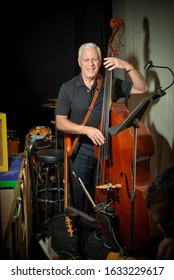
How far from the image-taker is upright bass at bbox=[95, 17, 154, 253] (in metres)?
2.29

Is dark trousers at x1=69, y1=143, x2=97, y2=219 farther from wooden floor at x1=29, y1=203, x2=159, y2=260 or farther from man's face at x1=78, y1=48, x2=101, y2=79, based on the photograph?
man's face at x1=78, y1=48, x2=101, y2=79

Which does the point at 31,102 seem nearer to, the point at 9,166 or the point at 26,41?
the point at 26,41

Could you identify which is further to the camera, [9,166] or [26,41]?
[26,41]

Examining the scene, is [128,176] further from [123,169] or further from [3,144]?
[3,144]

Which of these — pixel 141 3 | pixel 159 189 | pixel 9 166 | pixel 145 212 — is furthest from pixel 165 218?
pixel 141 3

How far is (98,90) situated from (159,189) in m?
1.36

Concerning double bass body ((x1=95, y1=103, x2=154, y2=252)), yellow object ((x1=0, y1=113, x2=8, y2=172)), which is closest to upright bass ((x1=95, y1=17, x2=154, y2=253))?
double bass body ((x1=95, y1=103, x2=154, y2=252))

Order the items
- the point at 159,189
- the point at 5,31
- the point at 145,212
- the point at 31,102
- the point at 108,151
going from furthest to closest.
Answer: the point at 31,102
the point at 5,31
the point at 108,151
the point at 145,212
the point at 159,189

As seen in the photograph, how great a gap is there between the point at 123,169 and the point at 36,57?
3.16m

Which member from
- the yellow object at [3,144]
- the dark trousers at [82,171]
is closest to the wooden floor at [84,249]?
the dark trousers at [82,171]

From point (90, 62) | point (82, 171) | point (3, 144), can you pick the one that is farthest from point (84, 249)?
point (90, 62)

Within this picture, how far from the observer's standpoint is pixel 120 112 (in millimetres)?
2383

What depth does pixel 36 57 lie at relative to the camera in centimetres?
503

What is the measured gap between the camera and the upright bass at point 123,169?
229 centimetres
